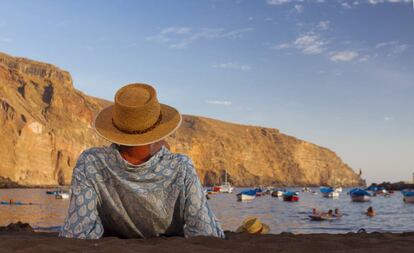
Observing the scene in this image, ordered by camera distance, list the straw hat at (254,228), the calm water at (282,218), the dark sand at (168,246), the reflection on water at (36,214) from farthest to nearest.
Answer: the calm water at (282,218) → the reflection on water at (36,214) → the straw hat at (254,228) → the dark sand at (168,246)

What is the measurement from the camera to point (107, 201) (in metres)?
4.05

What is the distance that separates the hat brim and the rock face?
282ft

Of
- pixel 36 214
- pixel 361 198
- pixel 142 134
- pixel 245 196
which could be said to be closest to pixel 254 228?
pixel 142 134

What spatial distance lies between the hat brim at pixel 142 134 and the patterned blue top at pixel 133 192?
6.5 inches

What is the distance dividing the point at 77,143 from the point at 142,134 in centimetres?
9979

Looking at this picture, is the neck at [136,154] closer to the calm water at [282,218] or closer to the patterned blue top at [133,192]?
the patterned blue top at [133,192]

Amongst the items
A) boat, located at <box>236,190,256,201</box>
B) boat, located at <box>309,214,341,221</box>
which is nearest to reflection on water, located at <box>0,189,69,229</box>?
boat, located at <box>309,214,341,221</box>

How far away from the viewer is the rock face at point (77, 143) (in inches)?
3455

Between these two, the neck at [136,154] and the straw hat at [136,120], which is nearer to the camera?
the straw hat at [136,120]

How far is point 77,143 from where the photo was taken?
328 ft

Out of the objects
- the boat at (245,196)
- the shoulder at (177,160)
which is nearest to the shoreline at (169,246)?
the shoulder at (177,160)

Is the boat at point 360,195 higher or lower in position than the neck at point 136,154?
lower

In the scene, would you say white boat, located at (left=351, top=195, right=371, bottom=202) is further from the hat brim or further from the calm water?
the hat brim

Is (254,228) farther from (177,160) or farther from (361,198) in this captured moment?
(361,198)
